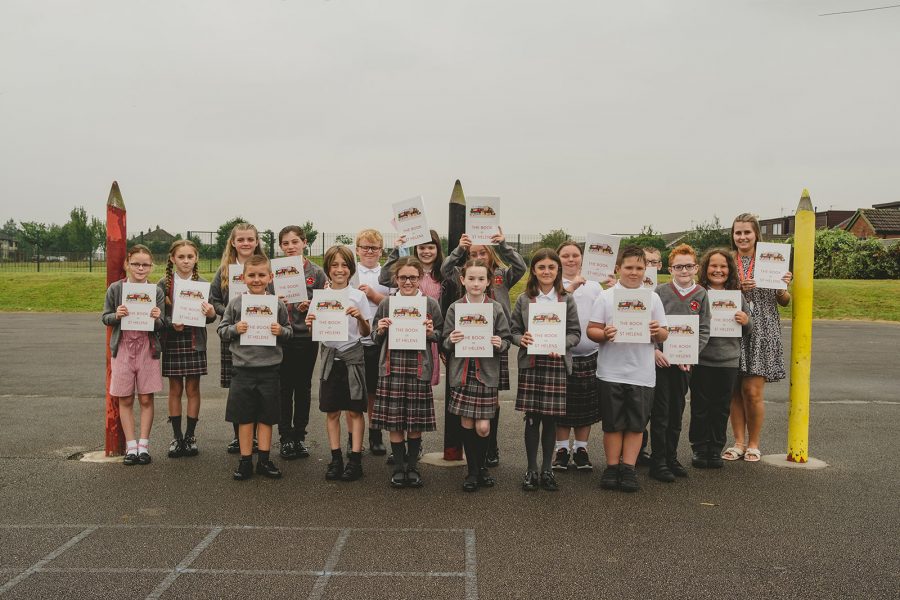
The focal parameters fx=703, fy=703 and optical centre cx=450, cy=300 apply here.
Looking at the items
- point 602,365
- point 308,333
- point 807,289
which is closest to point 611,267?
point 602,365

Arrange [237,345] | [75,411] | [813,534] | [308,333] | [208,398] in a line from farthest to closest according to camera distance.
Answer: [208,398] → [75,411] → [308,333] → [237,345] → [813,534]

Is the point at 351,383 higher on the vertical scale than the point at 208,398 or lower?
higher

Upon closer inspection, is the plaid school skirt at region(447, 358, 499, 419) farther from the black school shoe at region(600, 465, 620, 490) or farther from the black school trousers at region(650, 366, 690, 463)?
the black school trousers at region(650, 366, 690, 463)

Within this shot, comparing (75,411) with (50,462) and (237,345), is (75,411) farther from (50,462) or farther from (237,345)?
(237,345)

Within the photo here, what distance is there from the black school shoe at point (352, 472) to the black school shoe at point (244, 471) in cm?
73

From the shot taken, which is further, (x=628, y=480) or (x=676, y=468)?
(x=676, y=468)

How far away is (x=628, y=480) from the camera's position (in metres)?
5.36

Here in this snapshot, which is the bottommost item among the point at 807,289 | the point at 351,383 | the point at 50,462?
the point at 50,462

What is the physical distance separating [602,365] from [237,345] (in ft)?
9.64

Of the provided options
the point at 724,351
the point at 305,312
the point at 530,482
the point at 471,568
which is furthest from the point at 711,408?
the point at 305,312

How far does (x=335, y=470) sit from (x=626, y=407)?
92.4 inches

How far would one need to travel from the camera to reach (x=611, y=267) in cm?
601

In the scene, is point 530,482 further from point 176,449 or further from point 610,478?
point 176,449

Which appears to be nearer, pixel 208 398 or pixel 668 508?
pixel 668 508
